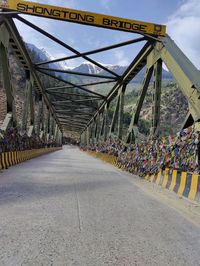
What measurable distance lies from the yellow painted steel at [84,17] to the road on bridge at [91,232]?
27.8 feet

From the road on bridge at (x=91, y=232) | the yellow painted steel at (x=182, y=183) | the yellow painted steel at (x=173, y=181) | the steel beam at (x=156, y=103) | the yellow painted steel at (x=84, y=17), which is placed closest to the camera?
the road on bridge at (x=91, y=232)

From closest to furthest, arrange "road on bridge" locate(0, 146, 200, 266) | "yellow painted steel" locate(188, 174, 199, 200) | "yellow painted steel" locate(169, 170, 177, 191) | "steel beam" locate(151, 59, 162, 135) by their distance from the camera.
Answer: "road on bridge" locate(0, 146, 200, 266) → "yellow painted steel" locate(188, 174, 199, 200) → "yellow painted steel" locate(169, 170, 177, 191) → "steel beam" locate(151, 59, 162, 135)

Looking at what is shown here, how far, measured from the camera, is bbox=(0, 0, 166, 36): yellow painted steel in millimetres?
11969

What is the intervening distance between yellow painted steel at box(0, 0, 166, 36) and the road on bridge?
27.8ft

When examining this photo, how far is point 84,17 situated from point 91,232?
34.6 ft

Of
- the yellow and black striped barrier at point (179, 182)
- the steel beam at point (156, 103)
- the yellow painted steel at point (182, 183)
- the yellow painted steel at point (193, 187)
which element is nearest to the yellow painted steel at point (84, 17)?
the steel beam at point (156, 103)

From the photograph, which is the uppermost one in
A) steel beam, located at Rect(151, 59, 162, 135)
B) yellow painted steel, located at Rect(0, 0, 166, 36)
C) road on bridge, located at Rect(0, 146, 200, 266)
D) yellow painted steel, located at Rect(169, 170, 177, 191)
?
yellow painted steel, located at Rect(0, 0, 166, 36)

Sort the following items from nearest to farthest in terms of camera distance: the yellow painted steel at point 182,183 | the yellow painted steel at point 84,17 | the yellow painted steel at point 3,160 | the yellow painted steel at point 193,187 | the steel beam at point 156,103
Answer: the yellow painted steel at point 193,187
the yellow painted steel at point 182,183
the steel beam at point 156,103
the yellow painted steel at point 3,160
the yellow painted steel at point 84,17

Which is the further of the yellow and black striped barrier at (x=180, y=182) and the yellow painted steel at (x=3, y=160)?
the yellow painted steel at (x=3, y=160)

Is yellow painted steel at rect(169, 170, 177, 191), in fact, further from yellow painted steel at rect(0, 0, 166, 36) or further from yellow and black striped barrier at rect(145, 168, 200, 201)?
yellow painted steel at rect(0, 0, 166, 36)

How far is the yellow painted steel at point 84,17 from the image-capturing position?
39.3 feet

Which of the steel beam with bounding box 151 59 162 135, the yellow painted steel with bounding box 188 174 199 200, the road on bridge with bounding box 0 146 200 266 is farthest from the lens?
the steel beam with bounding box 151 59 162 135

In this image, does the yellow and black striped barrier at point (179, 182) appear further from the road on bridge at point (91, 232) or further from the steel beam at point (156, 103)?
the steel beam at point (156, 103)

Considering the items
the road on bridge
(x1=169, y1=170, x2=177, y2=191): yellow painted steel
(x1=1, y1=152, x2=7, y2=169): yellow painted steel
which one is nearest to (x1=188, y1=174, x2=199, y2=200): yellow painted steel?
the road on bridge
